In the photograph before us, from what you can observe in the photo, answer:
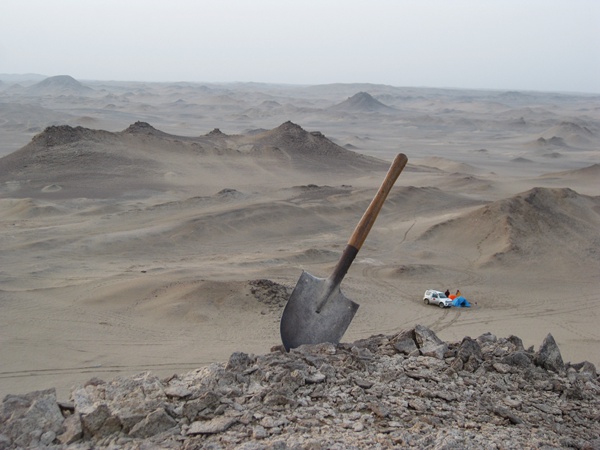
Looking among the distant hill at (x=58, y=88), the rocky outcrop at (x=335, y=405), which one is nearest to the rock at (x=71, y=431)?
the rocky outcrop at (x=335, y=405)

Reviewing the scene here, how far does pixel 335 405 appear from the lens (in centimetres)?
458

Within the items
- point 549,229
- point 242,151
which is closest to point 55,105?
point 242,151

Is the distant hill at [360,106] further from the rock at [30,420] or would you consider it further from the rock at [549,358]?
the rock at [30,420]

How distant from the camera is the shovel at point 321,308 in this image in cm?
608

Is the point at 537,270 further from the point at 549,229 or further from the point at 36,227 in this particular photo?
the point at 36,227

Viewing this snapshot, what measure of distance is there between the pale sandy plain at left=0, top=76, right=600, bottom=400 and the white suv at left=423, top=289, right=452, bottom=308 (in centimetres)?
30

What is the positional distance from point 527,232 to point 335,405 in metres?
17.7

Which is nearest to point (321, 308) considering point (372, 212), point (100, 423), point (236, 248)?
point (372, 212)

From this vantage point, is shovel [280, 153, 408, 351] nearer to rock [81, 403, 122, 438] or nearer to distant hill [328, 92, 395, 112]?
rock [81, 403, 122, 438]

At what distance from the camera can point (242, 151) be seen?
3762cm

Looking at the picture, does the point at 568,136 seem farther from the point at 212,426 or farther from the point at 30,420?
the point at 30,420

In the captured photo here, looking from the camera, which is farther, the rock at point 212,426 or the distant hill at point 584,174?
the distant hill at point 584,174

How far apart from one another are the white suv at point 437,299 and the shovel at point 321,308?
346 inches

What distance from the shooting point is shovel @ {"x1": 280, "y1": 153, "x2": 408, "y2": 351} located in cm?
608
